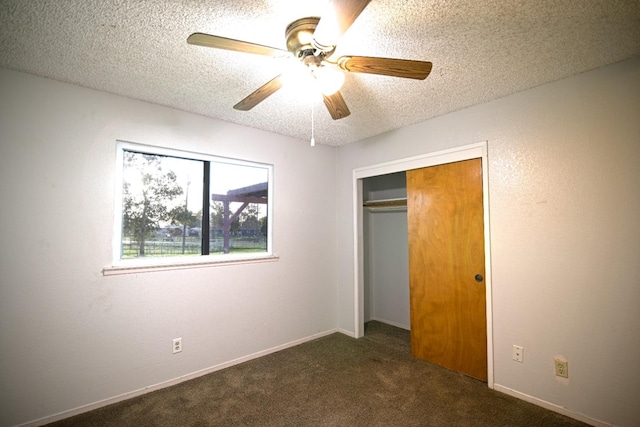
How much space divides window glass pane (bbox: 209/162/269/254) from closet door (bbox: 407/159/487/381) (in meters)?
1.65

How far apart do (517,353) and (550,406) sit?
37 cm

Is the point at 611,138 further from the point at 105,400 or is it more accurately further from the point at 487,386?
the point at 105,400

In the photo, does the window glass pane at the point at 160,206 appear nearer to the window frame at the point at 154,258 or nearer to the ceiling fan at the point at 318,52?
the window frame at the point at 154,258

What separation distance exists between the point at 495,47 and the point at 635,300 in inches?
71.7

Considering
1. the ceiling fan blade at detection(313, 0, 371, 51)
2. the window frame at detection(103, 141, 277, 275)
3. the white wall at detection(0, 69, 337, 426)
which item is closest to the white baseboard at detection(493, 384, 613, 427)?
the white wall at detection(0, 69, 337, 426)

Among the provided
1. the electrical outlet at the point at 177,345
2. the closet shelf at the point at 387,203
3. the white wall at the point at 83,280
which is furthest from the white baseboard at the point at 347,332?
the electrical outlet at the point at 177,345

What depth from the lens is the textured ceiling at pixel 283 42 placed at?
1.42 m

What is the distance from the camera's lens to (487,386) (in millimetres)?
2402

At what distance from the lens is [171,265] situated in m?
2.52

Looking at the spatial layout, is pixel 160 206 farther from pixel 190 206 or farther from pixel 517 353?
pixel 517 353

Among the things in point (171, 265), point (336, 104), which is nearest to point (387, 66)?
point (336, 104)

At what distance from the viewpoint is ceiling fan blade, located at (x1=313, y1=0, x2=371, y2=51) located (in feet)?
3.43

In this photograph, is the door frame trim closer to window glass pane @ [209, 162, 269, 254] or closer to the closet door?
the closet door

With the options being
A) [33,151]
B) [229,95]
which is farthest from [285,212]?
[33,151]
